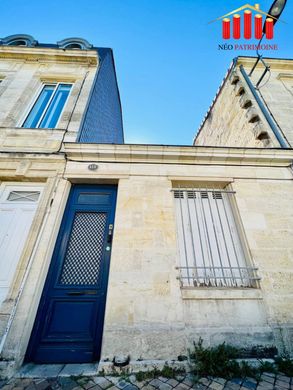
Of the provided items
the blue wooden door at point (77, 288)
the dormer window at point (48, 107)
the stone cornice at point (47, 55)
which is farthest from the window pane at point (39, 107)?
the blue wooden door at point (77, 288)

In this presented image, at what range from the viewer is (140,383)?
1.99m

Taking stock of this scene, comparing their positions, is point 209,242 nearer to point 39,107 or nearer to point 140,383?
point 140,383

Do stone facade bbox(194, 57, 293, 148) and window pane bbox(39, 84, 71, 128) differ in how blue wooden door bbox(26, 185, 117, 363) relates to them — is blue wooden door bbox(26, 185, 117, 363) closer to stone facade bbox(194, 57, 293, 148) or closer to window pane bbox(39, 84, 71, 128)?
window pane bbox(39, 84, 71, 128)

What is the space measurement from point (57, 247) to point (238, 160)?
14.3 ft

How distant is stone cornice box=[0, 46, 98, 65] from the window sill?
762cm

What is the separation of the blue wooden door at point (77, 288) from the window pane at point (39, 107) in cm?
270

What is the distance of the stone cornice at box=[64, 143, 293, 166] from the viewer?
159 inches

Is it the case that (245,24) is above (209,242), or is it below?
above

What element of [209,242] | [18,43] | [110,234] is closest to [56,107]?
[110,234]

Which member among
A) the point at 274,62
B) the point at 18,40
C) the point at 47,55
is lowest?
the point at 47,55

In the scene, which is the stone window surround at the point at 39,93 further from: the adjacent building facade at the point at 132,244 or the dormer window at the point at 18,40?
the dormer window at the point at 18,40

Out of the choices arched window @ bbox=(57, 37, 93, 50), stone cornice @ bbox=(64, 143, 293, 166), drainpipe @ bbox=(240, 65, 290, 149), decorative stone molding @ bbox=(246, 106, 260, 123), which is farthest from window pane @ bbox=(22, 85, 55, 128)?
drainpipe @ bbox=(240, 65, 290, 149)

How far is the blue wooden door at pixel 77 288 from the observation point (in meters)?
2.60

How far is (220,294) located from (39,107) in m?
6.51
